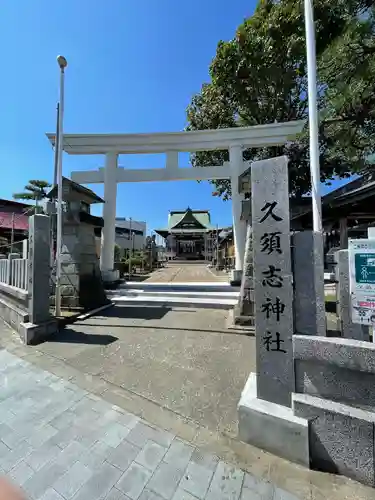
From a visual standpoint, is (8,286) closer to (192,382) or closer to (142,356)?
(142,356)

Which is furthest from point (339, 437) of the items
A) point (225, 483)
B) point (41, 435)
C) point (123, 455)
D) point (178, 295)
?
point (178, 295)

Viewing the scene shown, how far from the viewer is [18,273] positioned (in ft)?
20.9

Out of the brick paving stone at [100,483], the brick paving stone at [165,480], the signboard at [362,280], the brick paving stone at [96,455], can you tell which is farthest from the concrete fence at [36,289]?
the signboard at [362,280]

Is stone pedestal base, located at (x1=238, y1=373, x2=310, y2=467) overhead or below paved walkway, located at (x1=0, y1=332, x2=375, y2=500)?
overhead

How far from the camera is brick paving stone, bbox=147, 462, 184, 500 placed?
6.29 feet

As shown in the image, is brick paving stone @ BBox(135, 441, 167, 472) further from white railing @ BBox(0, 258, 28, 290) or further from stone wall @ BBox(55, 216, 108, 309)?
stone wall @ BBox(55, 216, 108, 309)

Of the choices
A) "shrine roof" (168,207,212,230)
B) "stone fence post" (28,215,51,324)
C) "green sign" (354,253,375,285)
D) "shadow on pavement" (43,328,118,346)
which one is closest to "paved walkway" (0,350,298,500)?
"green sign" (354,253,375,285)

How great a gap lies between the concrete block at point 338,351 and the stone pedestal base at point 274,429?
0.51m

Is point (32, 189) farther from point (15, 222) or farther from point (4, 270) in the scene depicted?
point (4, 270)

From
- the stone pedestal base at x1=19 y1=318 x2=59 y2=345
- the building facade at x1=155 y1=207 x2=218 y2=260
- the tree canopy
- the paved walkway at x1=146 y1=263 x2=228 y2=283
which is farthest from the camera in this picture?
the building facade at x1=155 y1=207 x2=218 y2=260

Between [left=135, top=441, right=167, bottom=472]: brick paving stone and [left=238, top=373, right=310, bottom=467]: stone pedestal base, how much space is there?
0.75 meters

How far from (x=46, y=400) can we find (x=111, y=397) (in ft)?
2.51

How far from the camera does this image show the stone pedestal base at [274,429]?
6.97 feet

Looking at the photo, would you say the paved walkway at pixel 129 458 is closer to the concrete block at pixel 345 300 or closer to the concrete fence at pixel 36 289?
the concrete block at pixel 345 300
